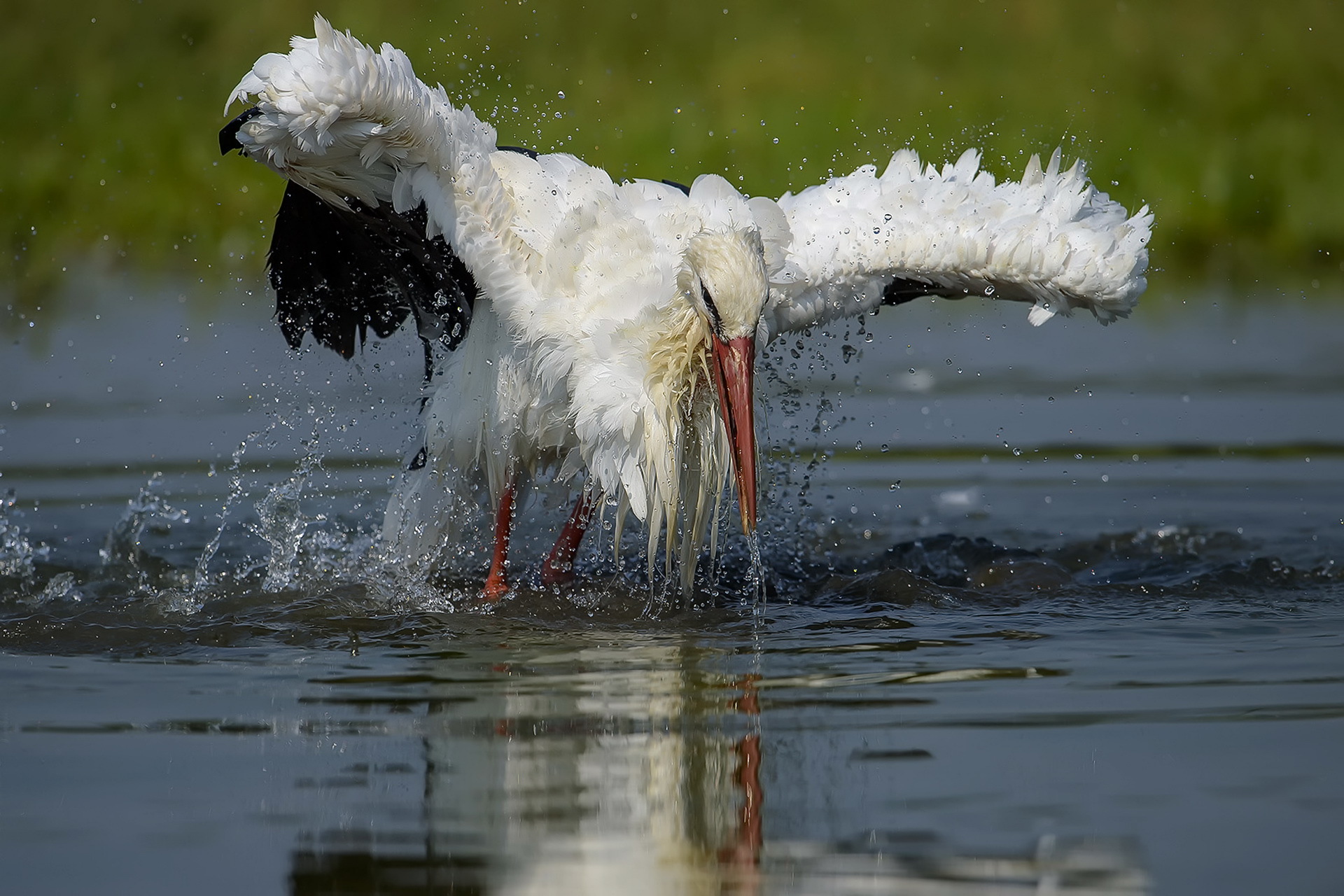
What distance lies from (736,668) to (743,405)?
770 millimetres

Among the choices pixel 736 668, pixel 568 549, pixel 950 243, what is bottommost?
pixel 736 668

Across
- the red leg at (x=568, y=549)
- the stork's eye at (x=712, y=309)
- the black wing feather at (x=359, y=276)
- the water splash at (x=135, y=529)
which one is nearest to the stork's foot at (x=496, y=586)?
the red leg at (x=568, y=549)

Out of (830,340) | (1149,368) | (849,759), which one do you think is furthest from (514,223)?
(830,340)

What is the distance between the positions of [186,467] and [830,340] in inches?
197

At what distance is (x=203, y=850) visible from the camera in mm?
3256

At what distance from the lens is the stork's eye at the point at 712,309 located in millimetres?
4992

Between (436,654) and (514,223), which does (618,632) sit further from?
(514,223)

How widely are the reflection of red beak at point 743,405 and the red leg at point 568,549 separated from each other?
1240 millimetres

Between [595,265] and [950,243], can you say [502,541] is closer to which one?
[595,265]

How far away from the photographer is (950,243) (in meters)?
5.96

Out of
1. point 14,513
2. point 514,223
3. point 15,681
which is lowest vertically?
point 15,681

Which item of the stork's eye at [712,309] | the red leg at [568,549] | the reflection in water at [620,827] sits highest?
the stork's eye at [712,309]

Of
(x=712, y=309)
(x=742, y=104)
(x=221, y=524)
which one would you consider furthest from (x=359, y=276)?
(x=742, y=104)

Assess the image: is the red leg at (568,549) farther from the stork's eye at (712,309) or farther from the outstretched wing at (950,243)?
the stork's eye at (712,309)
